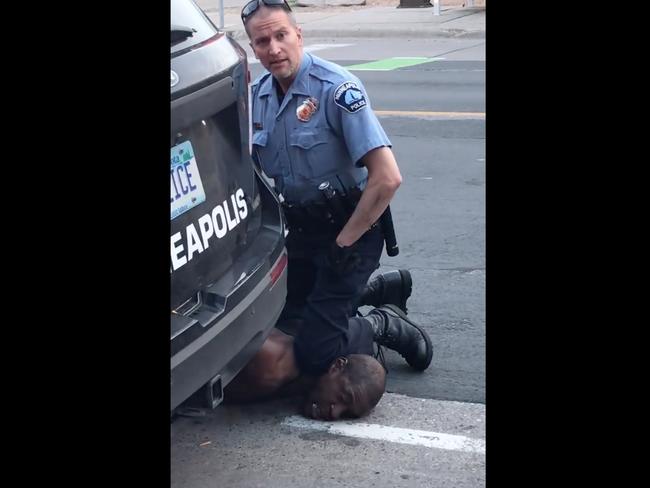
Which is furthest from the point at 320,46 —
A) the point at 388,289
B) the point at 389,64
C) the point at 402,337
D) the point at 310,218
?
the point at 310,218

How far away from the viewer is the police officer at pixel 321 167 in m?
3.67

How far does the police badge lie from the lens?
3742mm

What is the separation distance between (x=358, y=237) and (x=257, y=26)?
31.5 inches

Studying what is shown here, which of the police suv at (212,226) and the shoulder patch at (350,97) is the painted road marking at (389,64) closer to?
the shoulder patch at (350,97)

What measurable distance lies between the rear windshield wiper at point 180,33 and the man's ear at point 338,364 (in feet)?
4.45

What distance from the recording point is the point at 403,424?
3.80 meters

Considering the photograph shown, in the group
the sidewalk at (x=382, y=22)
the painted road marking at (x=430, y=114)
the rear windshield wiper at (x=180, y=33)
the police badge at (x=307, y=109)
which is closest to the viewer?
the rear windshield wiper at (x=180, y=33)

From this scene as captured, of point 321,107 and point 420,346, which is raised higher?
point 321,107

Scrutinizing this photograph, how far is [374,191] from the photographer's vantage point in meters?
3.67

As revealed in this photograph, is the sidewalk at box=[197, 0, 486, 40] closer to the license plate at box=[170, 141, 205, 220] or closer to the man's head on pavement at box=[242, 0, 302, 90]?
the man's head on pavement at box=[242, 0, 302, 90]

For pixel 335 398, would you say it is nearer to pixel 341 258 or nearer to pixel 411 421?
pixel 411 421

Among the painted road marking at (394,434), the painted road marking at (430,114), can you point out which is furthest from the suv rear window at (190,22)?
the painted road marking at (430,114)
